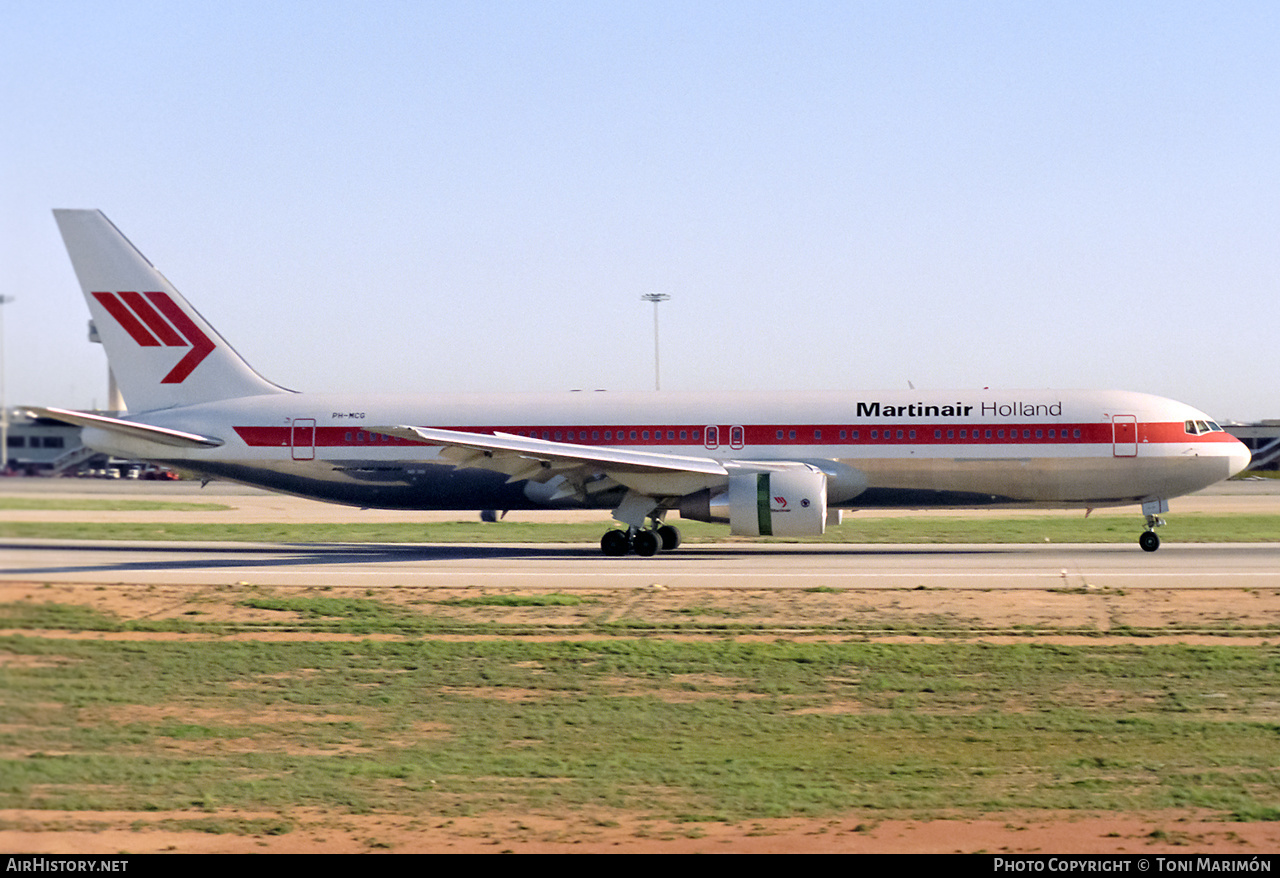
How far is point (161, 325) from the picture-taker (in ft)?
116

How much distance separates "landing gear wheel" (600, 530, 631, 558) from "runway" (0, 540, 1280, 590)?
16.3 inches

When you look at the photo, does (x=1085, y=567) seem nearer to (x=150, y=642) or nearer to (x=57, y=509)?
(x=150, y=642)

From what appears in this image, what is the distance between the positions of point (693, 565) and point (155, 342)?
17.5 meters

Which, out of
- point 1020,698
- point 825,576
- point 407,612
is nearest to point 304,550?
point 407,612

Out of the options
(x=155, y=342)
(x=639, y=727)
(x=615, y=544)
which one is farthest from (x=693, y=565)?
(x=155, y=342)

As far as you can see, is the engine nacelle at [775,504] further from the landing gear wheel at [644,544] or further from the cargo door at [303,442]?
the cargo door at [303,442]

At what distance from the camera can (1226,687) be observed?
1672 cm

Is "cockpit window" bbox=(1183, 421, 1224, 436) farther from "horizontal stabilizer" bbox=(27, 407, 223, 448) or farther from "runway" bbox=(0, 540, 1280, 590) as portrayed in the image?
"horizontal stabilizer" bbox=(27, 407, 223, 448)

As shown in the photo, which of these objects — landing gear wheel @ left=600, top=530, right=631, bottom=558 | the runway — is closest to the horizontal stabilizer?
the runway

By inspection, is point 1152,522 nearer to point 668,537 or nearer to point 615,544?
point 668,537

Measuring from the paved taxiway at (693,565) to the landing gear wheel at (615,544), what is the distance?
377 millimetres

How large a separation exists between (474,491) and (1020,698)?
20.6m

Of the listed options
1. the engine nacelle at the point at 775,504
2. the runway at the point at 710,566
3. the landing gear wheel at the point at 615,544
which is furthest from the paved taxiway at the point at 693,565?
the engine nacelle at the point at 775,504

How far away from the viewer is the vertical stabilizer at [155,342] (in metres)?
34.5
